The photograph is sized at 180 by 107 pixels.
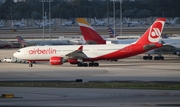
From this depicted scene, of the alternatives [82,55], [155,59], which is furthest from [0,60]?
[155,59]

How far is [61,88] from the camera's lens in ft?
130

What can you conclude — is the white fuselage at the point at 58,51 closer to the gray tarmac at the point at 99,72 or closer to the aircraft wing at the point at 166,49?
the gray tarmac at the point at 99,72

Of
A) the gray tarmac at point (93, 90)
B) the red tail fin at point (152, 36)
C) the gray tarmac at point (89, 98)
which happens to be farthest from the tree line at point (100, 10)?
the gray tarmac at point (89, 98)

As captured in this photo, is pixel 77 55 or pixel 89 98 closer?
pixel 89 98

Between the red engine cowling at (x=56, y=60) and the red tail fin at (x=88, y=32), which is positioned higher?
the red tail fin at (x=88, y=32)

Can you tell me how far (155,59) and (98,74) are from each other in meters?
19.0

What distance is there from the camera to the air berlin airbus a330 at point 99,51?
59.5 metres

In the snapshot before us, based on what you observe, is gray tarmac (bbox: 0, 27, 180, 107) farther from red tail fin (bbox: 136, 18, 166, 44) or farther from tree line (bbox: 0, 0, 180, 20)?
tree line (bbox: 0, 0, 180, 20)

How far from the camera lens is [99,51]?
197 feet

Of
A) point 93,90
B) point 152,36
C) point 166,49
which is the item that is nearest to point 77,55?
point 152,36

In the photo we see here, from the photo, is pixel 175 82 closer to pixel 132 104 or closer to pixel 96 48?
pixel 132 104

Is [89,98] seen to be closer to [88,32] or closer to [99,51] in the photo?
[99,51]

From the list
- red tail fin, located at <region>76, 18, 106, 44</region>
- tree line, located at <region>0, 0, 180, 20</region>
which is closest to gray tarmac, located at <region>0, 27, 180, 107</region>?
red tail fin, located at <region>76, 18, 106, 44</region>

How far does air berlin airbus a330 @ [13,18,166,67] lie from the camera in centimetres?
5947
